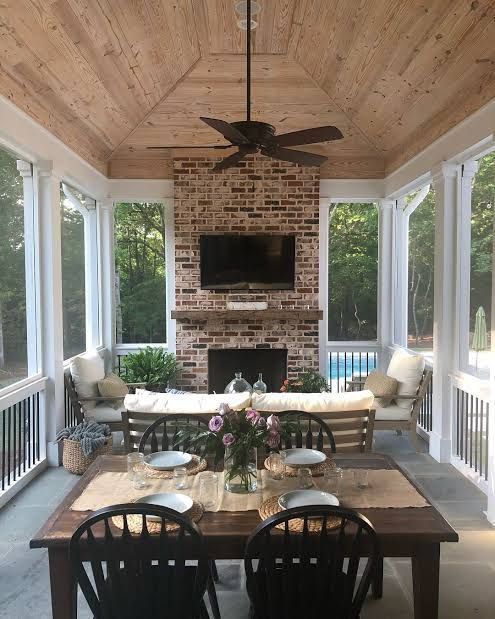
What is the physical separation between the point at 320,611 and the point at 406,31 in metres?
3.73

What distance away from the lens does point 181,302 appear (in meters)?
6.62

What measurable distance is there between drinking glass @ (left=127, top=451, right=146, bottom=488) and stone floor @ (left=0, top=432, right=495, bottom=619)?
809mm

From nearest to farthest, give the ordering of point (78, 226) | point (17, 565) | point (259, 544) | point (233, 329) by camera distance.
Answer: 1. point (259, 544)
2. point (17, 565)
3. point (78, 226)
4. point (233, 329)

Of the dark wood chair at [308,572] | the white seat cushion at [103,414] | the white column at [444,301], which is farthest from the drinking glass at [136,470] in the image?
the white column at [444,301]

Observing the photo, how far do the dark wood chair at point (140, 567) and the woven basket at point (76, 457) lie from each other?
2644mm

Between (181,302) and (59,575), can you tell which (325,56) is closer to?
(181,302)

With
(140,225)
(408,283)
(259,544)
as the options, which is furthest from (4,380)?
(408,283)

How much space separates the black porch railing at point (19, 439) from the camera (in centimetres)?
→ 391

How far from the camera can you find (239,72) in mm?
5254

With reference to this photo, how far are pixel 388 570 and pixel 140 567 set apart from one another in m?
1.70

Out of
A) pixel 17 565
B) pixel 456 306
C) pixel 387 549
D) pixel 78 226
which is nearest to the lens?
pixel 387 549

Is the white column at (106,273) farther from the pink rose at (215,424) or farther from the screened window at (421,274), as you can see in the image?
the pink rose at (215,424)

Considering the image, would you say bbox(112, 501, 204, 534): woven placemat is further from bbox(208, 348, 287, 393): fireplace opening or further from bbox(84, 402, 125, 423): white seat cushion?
bbox(208, 348, 287, 393): fireplace opening

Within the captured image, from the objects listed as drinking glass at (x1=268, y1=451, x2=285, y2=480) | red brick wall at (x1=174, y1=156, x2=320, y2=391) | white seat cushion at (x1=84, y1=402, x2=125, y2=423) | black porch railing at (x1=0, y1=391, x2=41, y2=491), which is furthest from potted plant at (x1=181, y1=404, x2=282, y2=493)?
red brick wall at (x1=174, y1=156, x2=320, y2=391)
